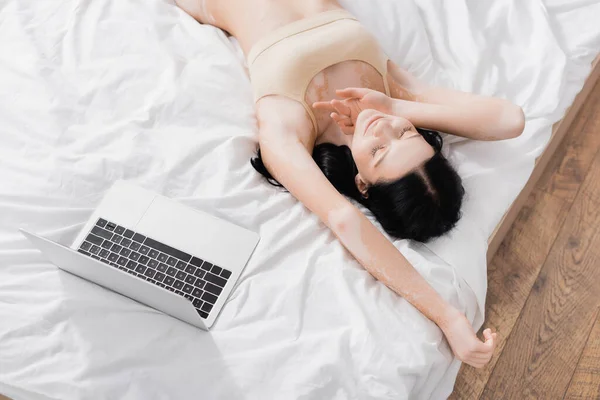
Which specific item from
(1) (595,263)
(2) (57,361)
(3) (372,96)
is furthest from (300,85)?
(1) (595,263)

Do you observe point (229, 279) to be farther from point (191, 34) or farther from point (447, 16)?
point (447, 16)

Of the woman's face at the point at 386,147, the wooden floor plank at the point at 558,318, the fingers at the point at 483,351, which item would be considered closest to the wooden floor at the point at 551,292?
the wooden floor plank at the point at 558,318

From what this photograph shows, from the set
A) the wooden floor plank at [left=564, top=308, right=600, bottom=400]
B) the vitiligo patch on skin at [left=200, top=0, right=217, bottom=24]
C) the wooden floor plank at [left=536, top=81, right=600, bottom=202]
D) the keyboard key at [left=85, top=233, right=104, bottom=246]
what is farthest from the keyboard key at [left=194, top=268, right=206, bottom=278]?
the wooden floor plank at [left=536, top=81, right=600, bottom=202]

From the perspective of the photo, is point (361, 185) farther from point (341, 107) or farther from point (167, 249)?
point (167, 249)

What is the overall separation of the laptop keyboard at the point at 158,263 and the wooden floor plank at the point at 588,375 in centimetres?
102

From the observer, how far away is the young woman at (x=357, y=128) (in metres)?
1.19

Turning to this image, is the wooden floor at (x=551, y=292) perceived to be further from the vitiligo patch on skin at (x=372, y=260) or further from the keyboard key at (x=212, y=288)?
the keyboard key at (x=212, y=288)

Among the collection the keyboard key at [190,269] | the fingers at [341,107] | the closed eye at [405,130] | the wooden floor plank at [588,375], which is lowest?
the wooden floor plank at [588,375]

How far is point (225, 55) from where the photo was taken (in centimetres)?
147

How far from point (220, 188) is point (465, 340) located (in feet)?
2.05

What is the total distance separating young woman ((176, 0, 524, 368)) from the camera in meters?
1.19

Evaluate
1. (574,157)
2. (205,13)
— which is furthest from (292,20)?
(574,157)

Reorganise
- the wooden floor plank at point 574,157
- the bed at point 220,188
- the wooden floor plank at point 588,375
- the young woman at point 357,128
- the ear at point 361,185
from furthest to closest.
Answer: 1. the wooden floor plank at point 574,157
2. the wooden floor plank at point 588,375
3. the ear at point 361,185
4. the young woman at point 357,128
5. the bed at point 220,188

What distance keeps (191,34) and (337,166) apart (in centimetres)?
56
